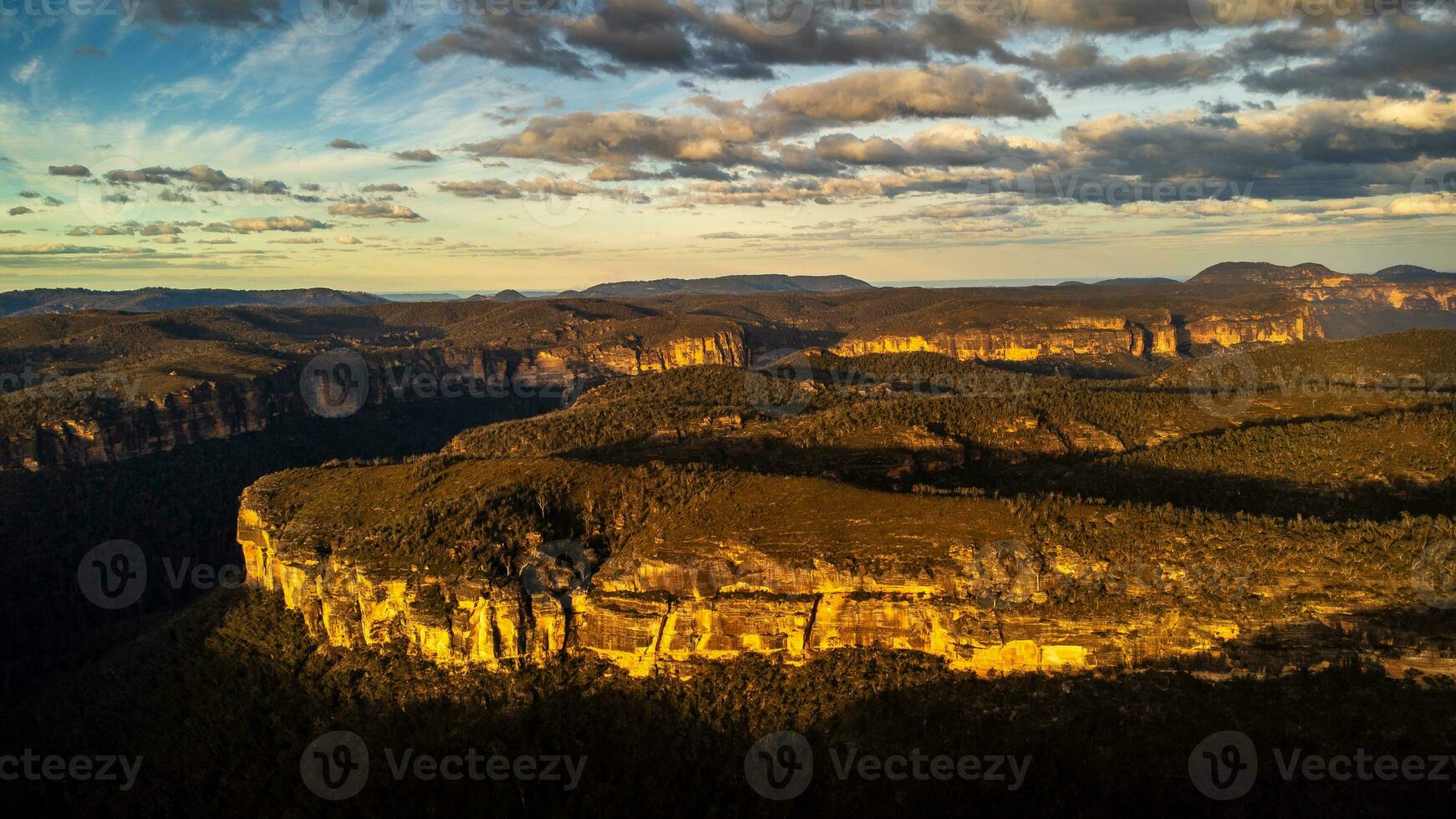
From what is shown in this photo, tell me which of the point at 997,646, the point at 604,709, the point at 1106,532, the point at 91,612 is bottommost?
the point at 91,612

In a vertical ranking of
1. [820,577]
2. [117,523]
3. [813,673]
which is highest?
[820,577]

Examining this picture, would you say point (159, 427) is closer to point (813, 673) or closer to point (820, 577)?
point (820, 577)

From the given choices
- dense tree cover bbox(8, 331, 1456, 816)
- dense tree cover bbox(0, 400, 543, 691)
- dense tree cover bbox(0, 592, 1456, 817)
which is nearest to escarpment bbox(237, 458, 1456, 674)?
dense tree cover bbox(8, 331, 1456, 816)

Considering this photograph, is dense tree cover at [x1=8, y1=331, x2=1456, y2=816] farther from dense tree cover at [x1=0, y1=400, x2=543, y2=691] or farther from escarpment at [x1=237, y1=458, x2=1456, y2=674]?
dense tree cover at [x1=0, y1=400, x2=543, y2=691]

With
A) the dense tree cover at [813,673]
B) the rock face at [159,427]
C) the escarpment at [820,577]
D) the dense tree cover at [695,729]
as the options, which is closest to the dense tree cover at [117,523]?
the dense tree cover at [813,673]

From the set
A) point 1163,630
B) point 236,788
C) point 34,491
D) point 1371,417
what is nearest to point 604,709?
point 236,788

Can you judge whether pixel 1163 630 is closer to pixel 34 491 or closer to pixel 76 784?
pixel 76 784

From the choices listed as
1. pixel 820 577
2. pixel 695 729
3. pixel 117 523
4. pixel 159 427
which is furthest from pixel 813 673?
pixel 159 427

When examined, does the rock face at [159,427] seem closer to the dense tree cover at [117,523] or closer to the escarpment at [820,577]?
the dense tree cover at [117,523]
